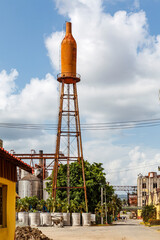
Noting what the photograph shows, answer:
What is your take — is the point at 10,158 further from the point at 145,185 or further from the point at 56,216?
the point at 145,185

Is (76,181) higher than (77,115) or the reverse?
the reverse

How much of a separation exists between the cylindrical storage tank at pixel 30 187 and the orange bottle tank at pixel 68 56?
113ft

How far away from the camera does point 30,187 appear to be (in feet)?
294

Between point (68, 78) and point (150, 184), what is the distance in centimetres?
8900

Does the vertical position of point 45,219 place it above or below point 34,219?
below

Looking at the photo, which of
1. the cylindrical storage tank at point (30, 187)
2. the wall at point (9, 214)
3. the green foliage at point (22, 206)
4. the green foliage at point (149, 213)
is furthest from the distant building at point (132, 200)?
the wall at point (9, 214)

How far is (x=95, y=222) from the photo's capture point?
6488 cm

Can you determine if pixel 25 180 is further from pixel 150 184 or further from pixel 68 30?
pixel 150 184

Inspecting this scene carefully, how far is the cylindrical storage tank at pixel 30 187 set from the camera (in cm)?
8931

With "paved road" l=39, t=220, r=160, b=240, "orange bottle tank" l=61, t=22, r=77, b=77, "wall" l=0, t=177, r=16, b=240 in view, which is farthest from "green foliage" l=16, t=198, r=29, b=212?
"wall" l=0, t=177, r=16, b=240

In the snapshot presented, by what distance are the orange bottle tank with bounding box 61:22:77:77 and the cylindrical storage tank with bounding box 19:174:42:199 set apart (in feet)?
113

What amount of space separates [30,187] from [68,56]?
37.3 metres

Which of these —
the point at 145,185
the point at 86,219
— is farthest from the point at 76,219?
the point at 145,185

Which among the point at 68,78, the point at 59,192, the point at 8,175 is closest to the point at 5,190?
the point at 8,175
